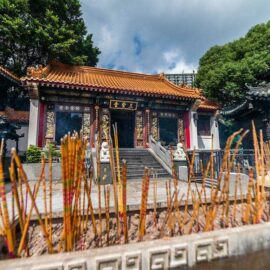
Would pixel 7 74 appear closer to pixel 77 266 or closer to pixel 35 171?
pixel 35 171

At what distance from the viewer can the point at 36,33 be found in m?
11.4

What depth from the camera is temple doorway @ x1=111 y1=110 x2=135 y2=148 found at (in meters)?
11.5

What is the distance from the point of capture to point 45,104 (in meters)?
9.60

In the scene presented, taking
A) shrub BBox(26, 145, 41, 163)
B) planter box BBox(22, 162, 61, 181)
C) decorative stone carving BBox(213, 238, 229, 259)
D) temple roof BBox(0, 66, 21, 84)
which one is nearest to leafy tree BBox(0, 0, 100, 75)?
temple roof BBox(0, 66, 21, 84)

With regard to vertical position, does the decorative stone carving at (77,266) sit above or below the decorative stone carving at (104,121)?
below

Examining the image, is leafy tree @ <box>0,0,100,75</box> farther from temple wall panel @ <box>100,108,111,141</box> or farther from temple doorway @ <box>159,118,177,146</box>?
temple doorway @ <box>159,118,177,146</box>

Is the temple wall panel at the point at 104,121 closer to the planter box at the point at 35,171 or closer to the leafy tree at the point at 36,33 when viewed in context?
the planter box at the point at 35,171

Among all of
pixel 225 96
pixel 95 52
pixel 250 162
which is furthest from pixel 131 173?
pixel 95 52

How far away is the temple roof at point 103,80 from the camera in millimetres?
8938

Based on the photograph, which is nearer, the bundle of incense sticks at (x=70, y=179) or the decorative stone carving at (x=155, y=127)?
the bundle of incense sticks at (x=70, y=179)

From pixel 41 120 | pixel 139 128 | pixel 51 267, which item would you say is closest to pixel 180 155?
pixel 139 128

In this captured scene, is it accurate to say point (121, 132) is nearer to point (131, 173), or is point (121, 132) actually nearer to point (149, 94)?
point (149, 94)

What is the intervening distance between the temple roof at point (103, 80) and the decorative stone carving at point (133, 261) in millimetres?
8629

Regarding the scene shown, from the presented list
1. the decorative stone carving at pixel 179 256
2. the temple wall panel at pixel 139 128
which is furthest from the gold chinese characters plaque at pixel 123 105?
the decorative stone carving at pixel 179 256
